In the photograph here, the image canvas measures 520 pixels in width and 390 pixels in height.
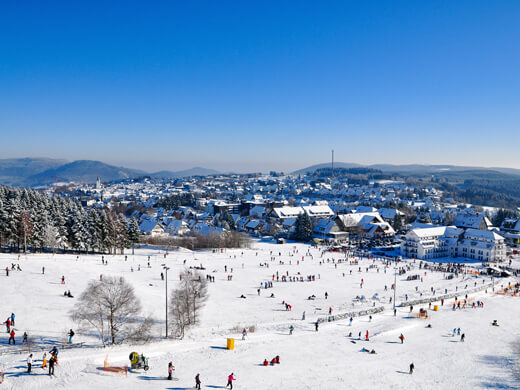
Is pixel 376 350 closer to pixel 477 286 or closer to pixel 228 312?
pixel 228 312

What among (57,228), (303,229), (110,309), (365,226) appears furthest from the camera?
(365,226)

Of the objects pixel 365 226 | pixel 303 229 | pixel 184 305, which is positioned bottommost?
pixel 365 226

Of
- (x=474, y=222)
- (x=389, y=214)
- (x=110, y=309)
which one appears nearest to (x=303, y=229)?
(x=389, y=214)

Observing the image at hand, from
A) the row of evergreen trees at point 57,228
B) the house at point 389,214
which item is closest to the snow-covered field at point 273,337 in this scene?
the row of evergreen trees at point 57,228

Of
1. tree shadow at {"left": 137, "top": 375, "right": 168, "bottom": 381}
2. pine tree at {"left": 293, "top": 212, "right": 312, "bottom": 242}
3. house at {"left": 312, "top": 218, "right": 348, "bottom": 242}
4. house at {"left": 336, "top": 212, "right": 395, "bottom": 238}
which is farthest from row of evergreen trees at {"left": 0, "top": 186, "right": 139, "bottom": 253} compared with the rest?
house at {"left": 336, "top": 212, "right": 395, "bottom": 238}

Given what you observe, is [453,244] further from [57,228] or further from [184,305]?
[57,228]

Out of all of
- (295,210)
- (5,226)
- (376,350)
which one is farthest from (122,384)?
(295,210)

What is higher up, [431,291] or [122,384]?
[122,384]
